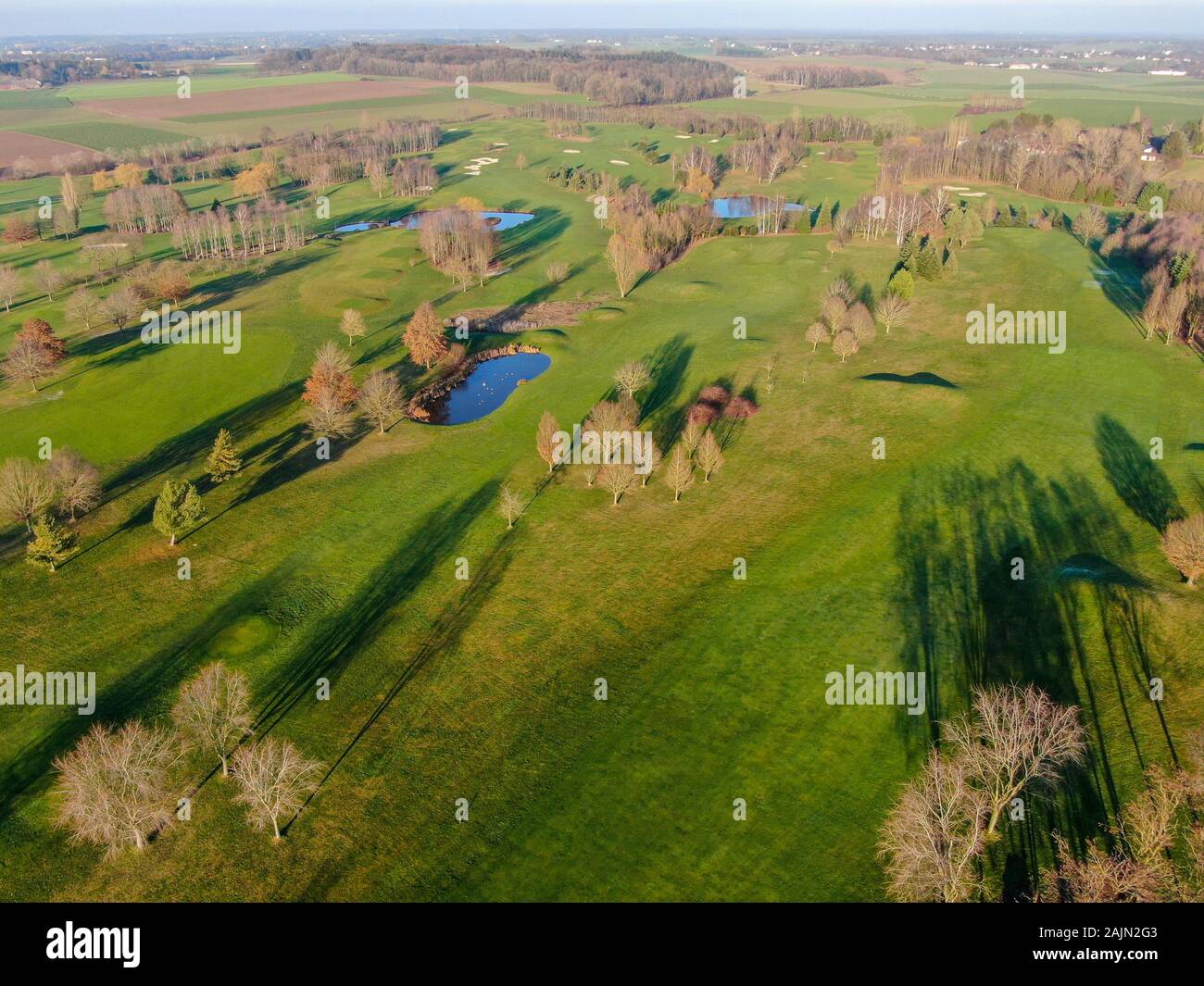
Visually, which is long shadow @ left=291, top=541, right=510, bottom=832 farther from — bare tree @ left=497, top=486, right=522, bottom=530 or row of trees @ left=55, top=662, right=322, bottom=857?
bare tree @ left=497, top=486, right=522, bottom=530

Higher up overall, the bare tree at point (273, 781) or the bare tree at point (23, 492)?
the bare tree at point (23, 492)

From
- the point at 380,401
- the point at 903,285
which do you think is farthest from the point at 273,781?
the point at 903,285

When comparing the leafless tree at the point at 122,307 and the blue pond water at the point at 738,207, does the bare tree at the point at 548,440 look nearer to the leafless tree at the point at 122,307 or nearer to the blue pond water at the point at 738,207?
the leafless tree at the point at 122,307

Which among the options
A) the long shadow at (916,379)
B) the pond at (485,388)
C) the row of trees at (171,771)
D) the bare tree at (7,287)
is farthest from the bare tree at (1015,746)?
the bare tree at (7,287)

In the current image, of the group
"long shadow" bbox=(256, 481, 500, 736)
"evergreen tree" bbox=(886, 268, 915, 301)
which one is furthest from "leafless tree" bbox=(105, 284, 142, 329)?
"evergreen tree" bbox=(886, 268, 915, 301)

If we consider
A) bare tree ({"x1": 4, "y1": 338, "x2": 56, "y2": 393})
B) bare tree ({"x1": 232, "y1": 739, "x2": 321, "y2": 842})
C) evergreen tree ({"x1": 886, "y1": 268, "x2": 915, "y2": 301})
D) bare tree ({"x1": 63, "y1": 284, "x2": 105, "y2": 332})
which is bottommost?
bare tree ({"x1": 232, "y1": 739, "x2": 321, "y2": 842})
